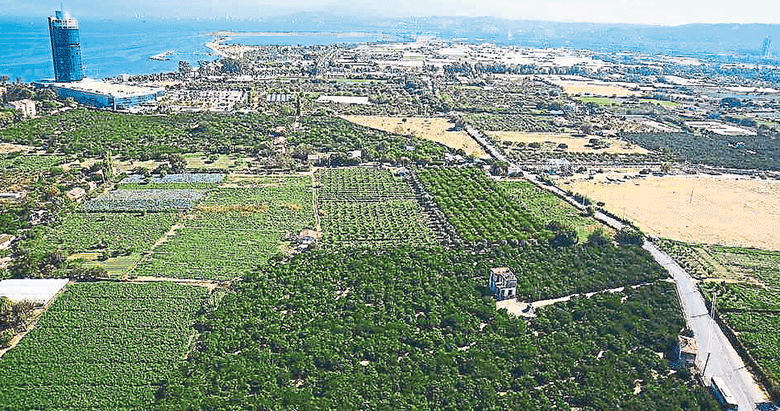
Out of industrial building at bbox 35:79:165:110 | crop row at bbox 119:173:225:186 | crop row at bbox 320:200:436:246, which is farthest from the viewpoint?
industrial building at bbox 35:79:165:110

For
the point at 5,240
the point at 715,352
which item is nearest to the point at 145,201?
the point at 5,240

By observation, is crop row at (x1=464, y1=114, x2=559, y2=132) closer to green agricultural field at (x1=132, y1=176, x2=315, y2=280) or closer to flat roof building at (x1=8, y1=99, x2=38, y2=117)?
green agricultural field at (x1=132, y1=176, x2=315, y2=280)

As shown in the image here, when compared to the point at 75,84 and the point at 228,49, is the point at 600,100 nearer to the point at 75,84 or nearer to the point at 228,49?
the point at 75,84

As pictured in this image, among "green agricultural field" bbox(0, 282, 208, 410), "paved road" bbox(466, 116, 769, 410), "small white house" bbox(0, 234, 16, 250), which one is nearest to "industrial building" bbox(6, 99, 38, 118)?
"small white house" bbox(0, 234, 16, 250)

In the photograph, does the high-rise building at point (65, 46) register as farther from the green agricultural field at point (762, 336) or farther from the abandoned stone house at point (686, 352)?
the green agricultural field at point (762, 336)

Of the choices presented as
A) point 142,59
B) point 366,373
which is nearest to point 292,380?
point 366,373

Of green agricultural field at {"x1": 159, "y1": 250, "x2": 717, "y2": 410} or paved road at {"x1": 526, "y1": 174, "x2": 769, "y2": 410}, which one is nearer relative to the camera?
green agricultural field at {"x1": 159, "y1": 250, "x2": 717, "y2": 410}
